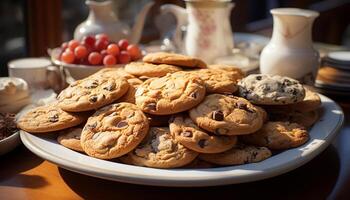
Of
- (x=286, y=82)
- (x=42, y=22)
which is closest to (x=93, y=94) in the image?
(x=286, y=82)

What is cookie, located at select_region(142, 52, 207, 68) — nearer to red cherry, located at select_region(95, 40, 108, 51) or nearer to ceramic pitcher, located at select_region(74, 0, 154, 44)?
red cherry, located at select_region(95, 40, 108, 51)

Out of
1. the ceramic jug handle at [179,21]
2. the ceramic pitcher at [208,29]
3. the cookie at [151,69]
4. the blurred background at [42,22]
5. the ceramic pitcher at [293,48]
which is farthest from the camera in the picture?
the blurred background at [42,22]

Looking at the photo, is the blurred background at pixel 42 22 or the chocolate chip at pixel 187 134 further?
the blurred background at pixel 42 22

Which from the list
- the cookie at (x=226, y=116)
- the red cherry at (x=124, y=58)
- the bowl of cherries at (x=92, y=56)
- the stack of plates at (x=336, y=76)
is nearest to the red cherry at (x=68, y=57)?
the bowl of cherries at (x=92, y=56)

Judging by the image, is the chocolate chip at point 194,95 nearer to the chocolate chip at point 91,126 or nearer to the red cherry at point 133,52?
the chocolate chip at point 91,126

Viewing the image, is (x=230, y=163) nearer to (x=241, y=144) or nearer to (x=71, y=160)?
(x=241, y=144)

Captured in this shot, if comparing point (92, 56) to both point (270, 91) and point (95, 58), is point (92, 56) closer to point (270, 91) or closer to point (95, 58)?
point (95, 58)

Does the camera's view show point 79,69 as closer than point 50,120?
No
